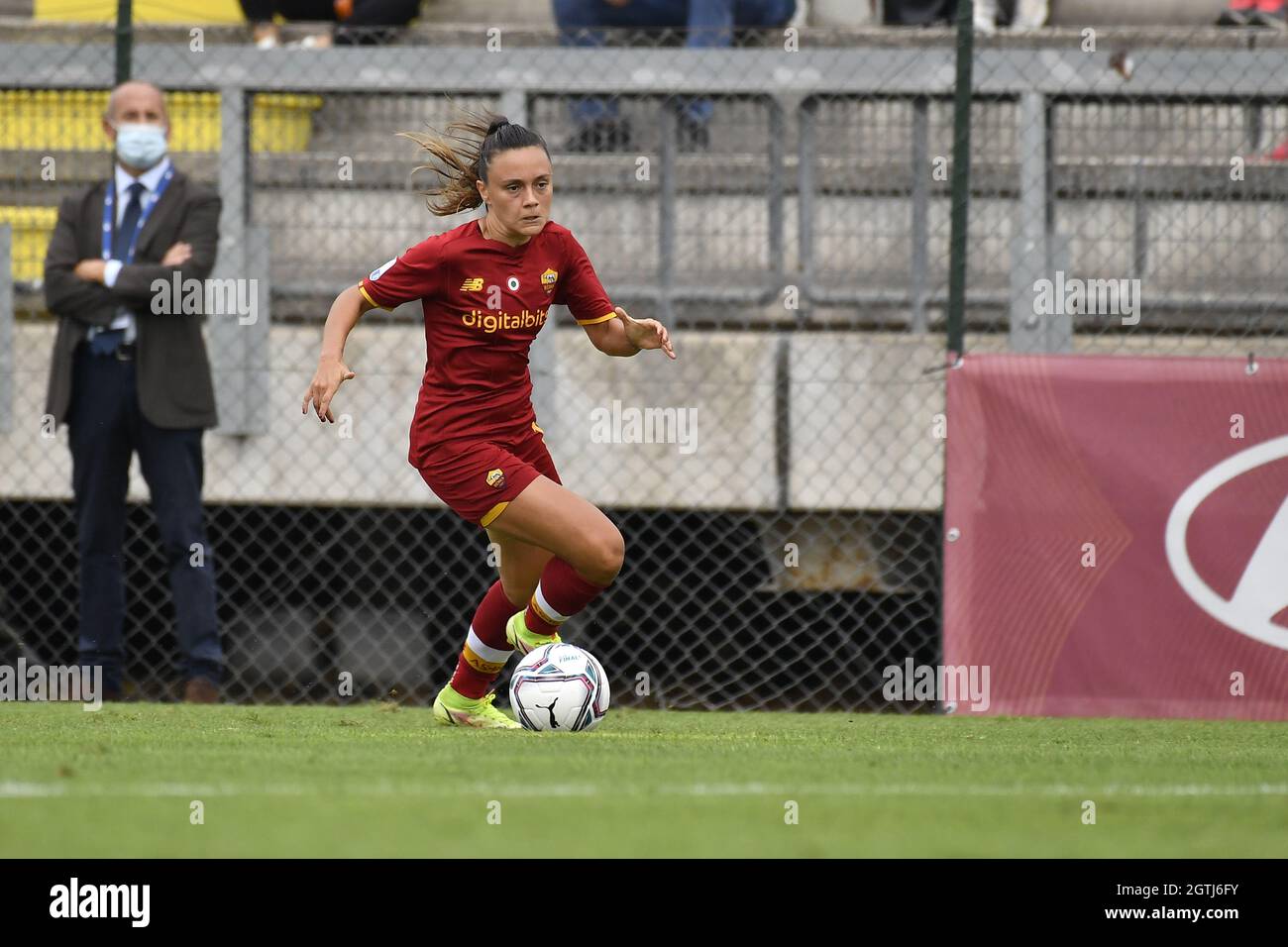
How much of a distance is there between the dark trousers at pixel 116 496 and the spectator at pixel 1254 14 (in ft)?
19.2

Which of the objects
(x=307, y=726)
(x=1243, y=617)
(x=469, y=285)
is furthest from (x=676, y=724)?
(x=1243, y=617)

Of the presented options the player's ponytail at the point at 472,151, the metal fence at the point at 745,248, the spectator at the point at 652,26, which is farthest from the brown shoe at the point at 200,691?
the spectator at the point at 652,26

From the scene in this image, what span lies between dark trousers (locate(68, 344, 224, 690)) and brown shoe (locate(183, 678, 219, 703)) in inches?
1.2

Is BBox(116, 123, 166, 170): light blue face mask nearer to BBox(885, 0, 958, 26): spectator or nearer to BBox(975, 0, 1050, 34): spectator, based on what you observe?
BBox(885, 0, 958, 26): spectator

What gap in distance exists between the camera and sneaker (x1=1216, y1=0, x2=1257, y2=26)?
9.98 m

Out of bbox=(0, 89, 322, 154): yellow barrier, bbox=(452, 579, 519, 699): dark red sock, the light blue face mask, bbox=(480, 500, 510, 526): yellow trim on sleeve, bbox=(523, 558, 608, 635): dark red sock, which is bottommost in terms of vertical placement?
bbox=(452, 579, 519, 699): dark red sock

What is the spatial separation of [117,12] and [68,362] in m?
1.70

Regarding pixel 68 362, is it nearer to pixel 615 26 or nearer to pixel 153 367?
pixel 153 367

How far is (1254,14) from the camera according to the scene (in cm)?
1003

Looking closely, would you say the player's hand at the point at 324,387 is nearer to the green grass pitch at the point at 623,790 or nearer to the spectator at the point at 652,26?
the green grass pitch at the point at 623,790

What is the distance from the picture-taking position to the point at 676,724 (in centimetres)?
691

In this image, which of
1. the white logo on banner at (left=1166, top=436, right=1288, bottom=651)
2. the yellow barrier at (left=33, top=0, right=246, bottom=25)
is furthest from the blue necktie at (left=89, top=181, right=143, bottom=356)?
the white logo on banner at (left=1166, top=436, right=1288, bottom=651)

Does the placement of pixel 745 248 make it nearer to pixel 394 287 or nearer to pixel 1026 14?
pixel 394 287

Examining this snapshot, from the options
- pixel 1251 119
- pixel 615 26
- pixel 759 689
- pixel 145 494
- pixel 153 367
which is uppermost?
pixel 615 26
